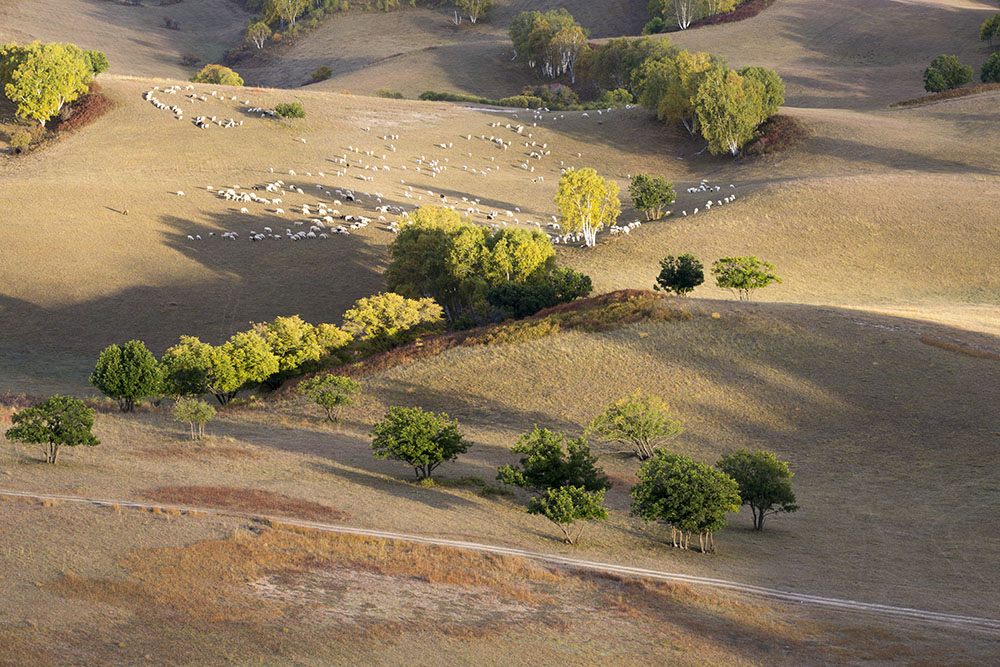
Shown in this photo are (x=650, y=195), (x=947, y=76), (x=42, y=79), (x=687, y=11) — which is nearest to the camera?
(x=650, y=195)

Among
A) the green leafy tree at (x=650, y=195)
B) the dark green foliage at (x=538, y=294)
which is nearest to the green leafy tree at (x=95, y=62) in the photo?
the green leafy tree at (x=650, y=195)

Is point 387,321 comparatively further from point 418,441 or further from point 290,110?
point 290,110

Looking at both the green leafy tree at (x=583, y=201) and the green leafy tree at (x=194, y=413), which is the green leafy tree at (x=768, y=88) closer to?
the green leafy tree at (x=583, y=201)

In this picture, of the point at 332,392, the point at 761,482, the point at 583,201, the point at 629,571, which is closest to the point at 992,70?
the point at 583,201

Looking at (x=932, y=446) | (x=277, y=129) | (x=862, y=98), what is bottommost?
→ (x=932, y=446)

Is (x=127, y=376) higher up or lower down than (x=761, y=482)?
lower down

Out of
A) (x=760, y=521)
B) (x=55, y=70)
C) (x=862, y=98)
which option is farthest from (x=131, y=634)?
(x=862, y=98)

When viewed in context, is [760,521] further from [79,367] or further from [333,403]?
[79,367]
